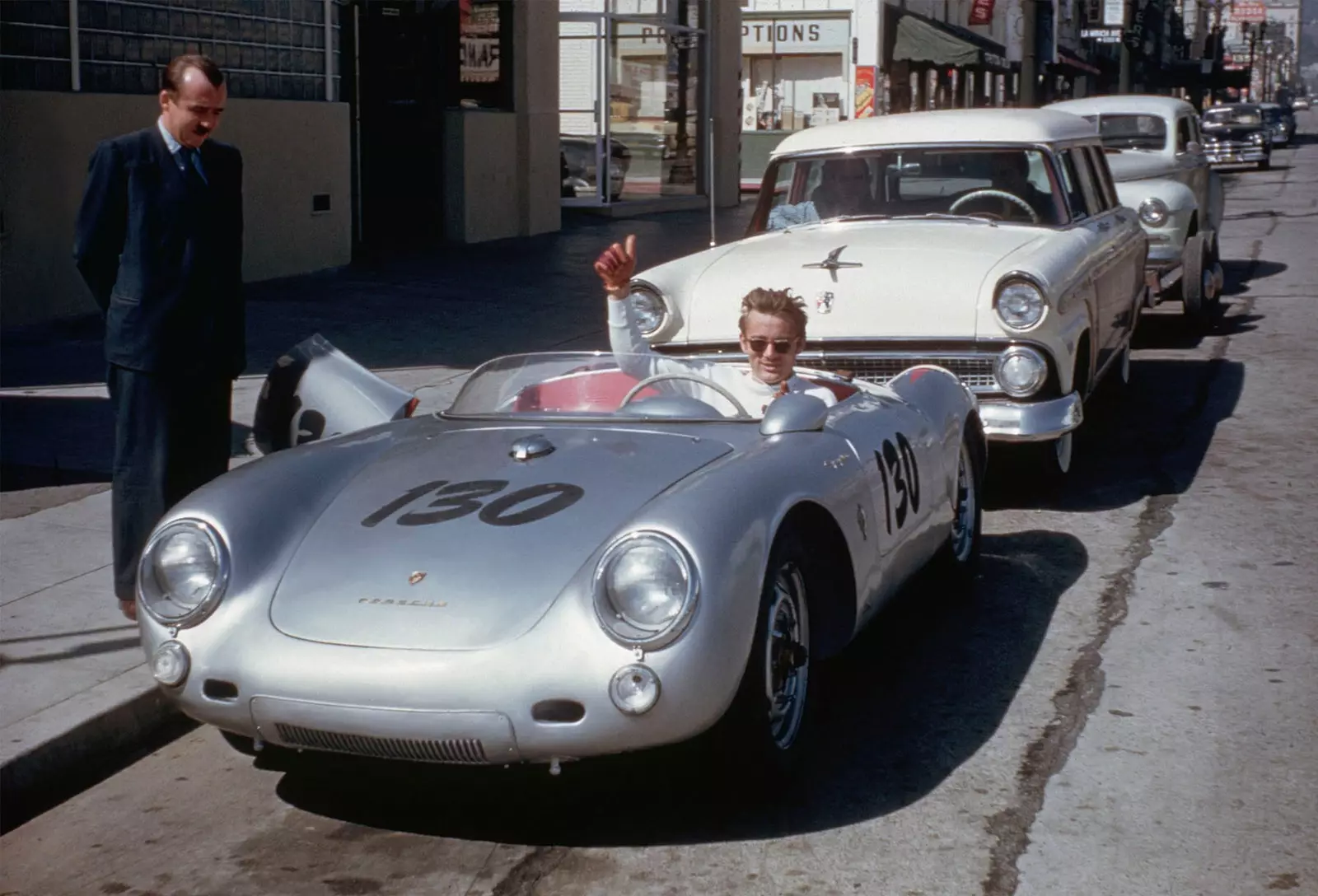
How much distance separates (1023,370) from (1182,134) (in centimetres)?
955

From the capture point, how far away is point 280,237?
15.1 metres

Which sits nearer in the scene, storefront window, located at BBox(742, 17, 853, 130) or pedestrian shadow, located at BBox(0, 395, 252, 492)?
pedestrian shadow, located at BBox(0, 395, 252, 492)

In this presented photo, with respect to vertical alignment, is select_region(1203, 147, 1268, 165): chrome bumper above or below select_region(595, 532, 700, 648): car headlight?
above

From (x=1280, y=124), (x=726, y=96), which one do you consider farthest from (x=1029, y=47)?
(x=1280, y=124)

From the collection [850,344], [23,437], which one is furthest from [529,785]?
[23,437]

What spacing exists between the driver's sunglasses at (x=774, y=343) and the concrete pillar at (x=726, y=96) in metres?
20.9

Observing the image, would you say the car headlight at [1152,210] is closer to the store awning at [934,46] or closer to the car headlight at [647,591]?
the car headlight at [647,591]

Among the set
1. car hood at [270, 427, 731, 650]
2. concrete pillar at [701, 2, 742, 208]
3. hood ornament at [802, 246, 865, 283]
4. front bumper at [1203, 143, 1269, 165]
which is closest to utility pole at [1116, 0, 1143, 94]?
front bumper at [1203, 143, 1269, 165]

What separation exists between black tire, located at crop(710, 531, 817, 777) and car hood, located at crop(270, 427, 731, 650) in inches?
14.4

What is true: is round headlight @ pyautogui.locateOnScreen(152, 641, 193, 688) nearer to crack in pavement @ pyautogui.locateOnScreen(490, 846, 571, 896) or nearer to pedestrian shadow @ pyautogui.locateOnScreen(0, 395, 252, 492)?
crack in pavement @ pyautogui.locateOnScreen(490, 846, 571, 896)

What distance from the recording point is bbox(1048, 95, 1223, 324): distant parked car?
13102 millimetres

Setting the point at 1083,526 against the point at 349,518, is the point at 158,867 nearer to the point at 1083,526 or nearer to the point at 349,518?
the point at 349,518

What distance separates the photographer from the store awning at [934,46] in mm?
32406

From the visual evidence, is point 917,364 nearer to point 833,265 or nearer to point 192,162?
point 833,265
